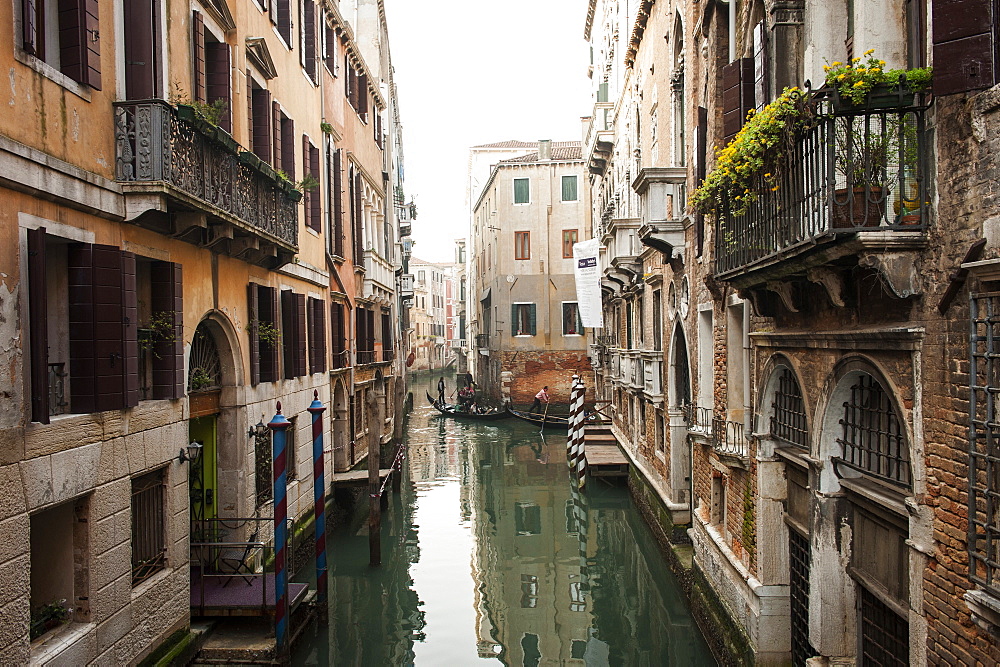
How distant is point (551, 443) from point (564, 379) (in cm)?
774

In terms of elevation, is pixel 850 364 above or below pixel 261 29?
below

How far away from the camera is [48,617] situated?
5.32 meters

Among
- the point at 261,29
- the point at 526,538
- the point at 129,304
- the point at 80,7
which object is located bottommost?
the point at 526,538

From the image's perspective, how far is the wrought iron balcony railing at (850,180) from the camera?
4172 mm

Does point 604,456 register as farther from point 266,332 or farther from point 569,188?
point 569,188

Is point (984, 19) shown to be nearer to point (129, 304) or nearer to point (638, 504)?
point (129, 304)

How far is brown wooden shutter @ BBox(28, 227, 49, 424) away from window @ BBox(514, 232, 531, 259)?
96.9ft

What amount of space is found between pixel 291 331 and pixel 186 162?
16.1 ft

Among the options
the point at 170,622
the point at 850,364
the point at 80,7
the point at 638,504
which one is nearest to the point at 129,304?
the point at 80,7

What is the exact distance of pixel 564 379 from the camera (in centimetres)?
3244

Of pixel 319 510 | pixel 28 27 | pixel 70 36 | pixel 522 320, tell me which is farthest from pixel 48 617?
pixel 522 320

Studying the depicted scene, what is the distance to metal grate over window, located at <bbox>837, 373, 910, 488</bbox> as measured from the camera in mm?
4824

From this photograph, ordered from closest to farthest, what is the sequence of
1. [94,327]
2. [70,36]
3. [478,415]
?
[70,36] → [94,327] → [478,415]

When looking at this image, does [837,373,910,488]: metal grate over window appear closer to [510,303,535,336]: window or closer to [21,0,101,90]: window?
[21,0,101,90]: window
